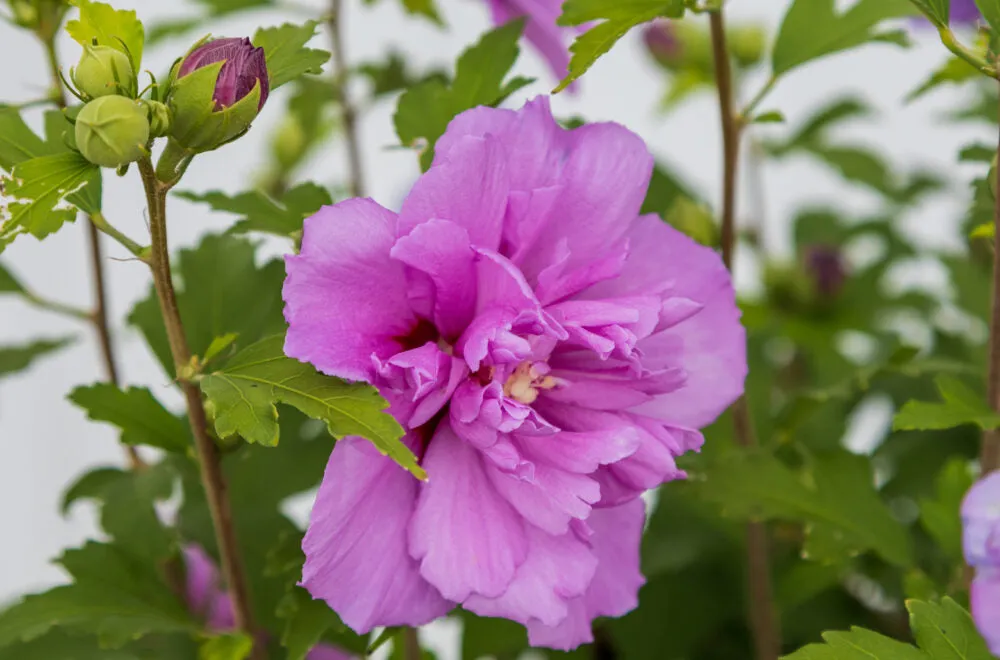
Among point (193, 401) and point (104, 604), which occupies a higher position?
point (193, 401)

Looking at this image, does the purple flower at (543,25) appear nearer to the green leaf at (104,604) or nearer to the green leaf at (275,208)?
the green leaf at (275,208)

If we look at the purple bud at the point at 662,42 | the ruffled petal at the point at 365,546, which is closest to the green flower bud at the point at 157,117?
the ruffled petal at the point at 365,546

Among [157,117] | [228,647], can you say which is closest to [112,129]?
[157,117]

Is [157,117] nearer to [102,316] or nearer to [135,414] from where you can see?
[135,414]

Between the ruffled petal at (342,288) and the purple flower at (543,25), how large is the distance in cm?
27

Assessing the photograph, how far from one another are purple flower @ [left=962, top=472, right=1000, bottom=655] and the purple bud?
70 cm

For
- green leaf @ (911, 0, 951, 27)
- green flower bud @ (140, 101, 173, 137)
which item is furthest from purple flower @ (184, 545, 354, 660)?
green leaf @ (911, 0, 951, 27)

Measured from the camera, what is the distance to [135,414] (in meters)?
0.56

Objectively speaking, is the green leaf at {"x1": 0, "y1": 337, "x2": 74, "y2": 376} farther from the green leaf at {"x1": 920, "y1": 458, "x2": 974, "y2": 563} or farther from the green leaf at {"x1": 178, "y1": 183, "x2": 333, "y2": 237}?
the green leaf at {"x1": 920, "y1": 458, "x2": 974, "y2": 563}

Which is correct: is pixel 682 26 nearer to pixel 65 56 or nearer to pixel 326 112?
pixel 326 112

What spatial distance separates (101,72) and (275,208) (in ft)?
0.42

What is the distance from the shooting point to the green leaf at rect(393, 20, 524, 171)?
551 mm

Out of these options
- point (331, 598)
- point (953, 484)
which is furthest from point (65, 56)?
point (953, 484)

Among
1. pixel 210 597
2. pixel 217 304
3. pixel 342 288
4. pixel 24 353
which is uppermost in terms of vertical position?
pixel 342 288
